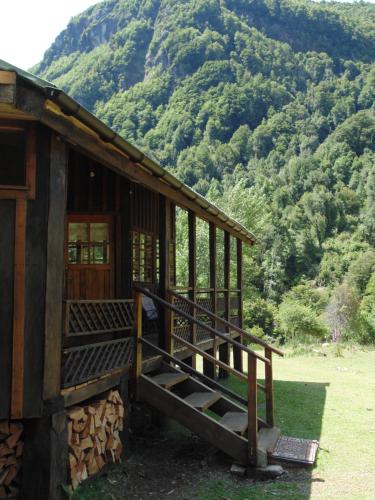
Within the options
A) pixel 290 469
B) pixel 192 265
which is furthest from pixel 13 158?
pixel 192 265

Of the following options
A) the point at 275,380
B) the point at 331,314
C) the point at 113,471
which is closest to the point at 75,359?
the point at 113,471

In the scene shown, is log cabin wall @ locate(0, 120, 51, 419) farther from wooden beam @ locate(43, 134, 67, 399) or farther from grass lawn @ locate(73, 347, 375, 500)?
grass lawn @ locate(73, 347, 375, 500)

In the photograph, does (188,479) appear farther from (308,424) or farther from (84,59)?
(84,59)

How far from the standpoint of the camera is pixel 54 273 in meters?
5.21

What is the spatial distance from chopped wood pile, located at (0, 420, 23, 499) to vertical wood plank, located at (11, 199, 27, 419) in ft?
0.82

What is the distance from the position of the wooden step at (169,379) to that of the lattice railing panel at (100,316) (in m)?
0.86

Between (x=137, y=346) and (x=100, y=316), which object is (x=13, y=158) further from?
(x=137, y=346)

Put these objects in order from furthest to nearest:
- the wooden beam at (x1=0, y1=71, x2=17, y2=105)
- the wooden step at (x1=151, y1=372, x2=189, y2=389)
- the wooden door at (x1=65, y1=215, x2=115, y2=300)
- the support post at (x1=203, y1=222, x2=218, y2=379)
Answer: the support post at (x1=203, y1=222, x2=218, y2=379) → the wooden door at (x1=65, y1=215, x2=115, y2=300) → the wooden step at (x1=151, y1=372, x2=189, y2=389) → the wooden beam at (x1=0, y1=71, x2=17, y2=105)

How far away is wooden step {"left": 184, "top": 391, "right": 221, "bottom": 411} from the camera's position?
7.14 meters

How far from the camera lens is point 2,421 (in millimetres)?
5219

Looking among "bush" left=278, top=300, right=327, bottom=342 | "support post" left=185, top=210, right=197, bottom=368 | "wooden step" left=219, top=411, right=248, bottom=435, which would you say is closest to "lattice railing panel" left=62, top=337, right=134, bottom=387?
"wooden step" left=219, top=411, right=248, bottom=435

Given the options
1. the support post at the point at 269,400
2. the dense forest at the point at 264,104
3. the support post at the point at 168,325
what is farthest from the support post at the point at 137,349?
the dense forest at the point at 264,104

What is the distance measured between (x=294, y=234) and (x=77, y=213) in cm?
7418

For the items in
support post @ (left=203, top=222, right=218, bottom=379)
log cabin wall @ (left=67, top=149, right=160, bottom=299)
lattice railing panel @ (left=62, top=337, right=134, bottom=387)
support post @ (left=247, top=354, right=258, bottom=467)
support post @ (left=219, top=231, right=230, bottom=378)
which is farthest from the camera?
support post @ (left=219, top=231, right=230, bottom=378)
